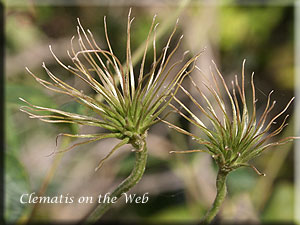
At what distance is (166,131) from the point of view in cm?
229

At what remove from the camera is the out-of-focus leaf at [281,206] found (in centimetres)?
188

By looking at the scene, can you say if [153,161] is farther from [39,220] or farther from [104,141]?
[39,220]

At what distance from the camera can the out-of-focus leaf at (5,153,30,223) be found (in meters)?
1.34

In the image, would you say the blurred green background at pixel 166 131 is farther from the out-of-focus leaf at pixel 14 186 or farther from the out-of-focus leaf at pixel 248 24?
the out-of-focus leaf at pixel 14 186

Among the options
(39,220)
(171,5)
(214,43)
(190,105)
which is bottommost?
(39,220)

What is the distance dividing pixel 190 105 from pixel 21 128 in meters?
0.95

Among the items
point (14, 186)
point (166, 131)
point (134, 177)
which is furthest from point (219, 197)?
point (166, 131)

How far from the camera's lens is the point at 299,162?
7.27ft

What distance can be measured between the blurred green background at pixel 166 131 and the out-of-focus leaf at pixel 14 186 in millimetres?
288

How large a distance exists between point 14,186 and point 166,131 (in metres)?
1.08

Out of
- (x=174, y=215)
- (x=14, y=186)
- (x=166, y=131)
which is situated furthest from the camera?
(x=166, y=131)

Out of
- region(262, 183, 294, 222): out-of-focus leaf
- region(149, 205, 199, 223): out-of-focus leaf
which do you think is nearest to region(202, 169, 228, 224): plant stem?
region(262, 183, 294, 222): out-of-focus leaf

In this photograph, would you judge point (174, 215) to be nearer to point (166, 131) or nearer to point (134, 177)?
point (166, 131)

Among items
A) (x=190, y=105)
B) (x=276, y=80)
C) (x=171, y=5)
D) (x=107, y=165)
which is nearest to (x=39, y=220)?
(x=107, y=165)
